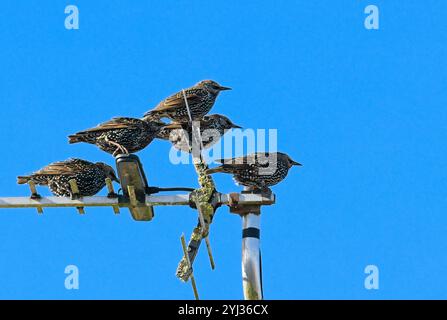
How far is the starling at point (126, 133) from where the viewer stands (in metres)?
14.5

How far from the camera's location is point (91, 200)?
1348 cm

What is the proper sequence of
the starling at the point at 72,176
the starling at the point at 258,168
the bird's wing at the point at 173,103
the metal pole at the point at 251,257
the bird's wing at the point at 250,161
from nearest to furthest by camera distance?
1. the metal pole at the point at 251,257
2. the starling at the point at 258,168
3. the bird's wing at the point at 250,161
4. the starling at the point at 72,176
5. the bird's wing at the point at 173,103

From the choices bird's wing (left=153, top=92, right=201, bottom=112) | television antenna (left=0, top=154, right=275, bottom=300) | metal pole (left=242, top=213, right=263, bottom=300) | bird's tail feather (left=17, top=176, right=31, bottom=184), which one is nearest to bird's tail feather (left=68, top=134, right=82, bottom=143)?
bird's tail feather (left=17, top=176, right=31, bottom=184)

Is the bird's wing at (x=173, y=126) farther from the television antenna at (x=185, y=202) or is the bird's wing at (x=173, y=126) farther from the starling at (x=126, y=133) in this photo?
the television antenna at (x=185, y=202)

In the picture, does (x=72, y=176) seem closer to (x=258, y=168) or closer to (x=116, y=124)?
(x=116, y=124)

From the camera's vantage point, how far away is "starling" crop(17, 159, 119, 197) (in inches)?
559

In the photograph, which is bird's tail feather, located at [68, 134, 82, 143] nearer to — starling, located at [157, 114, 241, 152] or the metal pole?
starling, located at [157, 114, 241, 152]

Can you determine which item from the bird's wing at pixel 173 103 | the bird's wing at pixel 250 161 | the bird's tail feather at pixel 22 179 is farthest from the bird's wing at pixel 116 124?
the bird's wing at pixel 250 161

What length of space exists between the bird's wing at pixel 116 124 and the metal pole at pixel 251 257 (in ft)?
7.21

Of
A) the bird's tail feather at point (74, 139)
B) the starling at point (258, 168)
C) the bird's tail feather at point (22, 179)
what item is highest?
the bird's tail feather at point (74, 139)

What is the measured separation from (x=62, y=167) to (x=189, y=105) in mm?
1588

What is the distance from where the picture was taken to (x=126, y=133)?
47.6 feet
